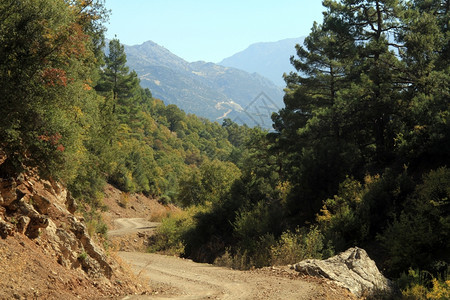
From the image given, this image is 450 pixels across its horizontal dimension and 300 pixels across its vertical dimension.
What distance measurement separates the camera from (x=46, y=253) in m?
10.1

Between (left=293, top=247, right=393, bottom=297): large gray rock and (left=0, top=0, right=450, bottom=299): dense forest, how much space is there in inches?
34.8

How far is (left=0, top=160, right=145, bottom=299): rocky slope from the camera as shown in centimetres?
850

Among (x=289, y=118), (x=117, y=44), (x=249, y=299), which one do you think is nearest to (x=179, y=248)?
(x=289, y=118)

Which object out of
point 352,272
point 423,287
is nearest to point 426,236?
point 423,287

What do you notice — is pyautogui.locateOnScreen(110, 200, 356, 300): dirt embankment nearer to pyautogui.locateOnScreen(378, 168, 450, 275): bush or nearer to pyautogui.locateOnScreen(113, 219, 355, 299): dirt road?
Result: pyautogui.locateOnScreen(113, 219, 355, 299): dirt road

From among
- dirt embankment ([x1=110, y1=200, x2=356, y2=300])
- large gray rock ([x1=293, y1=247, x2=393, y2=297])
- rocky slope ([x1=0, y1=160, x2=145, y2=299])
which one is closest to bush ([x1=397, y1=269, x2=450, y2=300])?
large gray rock ([x1=293, y1=247, x2=393, y2=297])

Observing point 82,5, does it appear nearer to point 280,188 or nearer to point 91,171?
point 91,171

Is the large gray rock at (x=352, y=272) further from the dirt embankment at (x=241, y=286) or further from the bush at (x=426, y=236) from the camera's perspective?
the bush at (x=426, y=236)

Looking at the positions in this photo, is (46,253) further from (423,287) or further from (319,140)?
(319,140)

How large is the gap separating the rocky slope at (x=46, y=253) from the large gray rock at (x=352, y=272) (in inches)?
208

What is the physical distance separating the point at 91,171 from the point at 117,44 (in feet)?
117

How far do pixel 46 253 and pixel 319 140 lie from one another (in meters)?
20.9

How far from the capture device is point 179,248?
30.1 m

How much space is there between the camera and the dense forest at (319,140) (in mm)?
12047
